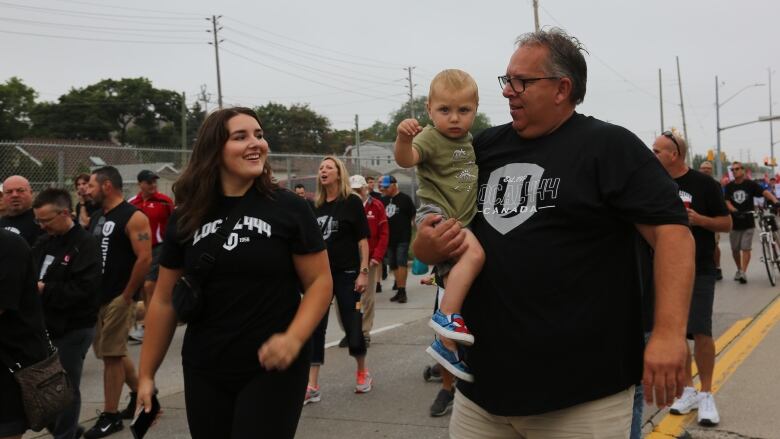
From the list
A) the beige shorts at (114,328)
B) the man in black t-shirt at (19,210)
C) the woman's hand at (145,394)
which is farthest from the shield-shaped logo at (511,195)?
the man in black t-shirt at (19,210)

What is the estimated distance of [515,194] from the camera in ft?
8.25

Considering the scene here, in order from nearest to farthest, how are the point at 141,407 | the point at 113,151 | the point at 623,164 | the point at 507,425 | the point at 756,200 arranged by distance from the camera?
1. the point at 623,164
2. the point at 507,425
3. the point at 141,407
4. the point at 113,151
5. the point at 756,200

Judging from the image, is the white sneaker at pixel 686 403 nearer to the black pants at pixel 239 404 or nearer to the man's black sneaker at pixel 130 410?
the black pants at pixel 239 404

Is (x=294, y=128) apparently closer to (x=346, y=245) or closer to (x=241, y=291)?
(x=346, y=245)

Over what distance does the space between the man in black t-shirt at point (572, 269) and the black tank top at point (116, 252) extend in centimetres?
437

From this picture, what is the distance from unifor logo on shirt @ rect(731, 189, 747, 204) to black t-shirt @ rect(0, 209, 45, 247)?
1117 cm

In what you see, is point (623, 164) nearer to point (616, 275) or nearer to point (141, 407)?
point (616, 275)

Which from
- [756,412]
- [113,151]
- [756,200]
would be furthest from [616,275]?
[756,200]

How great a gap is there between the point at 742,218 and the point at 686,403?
26.9ft

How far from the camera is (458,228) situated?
8.64ft

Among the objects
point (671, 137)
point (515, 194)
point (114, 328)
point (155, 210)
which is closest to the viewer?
point (515, 194)

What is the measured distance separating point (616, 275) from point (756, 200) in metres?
13.3

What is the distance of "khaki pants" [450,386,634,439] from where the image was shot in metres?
2.39

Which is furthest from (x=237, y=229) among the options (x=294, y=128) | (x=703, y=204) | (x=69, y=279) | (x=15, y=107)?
(x=294, y=128)
